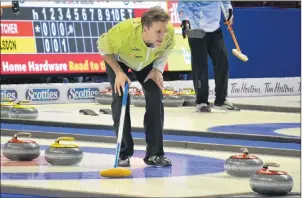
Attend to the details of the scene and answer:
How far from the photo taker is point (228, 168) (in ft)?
21.1

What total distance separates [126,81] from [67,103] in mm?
6139

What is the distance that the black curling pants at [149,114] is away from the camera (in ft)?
22.3

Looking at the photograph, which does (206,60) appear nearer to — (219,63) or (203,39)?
(219,63)

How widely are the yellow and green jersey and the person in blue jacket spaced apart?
4232mm

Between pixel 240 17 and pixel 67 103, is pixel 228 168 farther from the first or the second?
pixel 240 17

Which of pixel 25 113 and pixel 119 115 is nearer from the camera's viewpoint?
pixel 119 115

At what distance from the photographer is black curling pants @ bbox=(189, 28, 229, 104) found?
11164 millimetres

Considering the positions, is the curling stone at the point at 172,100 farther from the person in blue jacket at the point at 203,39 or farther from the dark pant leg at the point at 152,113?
the dark pant leg at the point at 152,113

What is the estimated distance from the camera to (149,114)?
22.5ft

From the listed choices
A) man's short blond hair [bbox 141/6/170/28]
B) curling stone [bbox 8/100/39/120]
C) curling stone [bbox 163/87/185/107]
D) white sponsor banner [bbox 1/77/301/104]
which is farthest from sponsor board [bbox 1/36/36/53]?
man's short blond hair [bbox 141/6/170/28]

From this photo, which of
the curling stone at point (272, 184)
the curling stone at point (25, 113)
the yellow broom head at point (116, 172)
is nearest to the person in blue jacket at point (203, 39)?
the curling stone at point (25, 113)

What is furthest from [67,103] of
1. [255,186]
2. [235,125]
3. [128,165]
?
[255,186]

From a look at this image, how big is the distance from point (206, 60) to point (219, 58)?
0.51 ft

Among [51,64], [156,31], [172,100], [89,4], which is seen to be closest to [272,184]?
[156,31]
